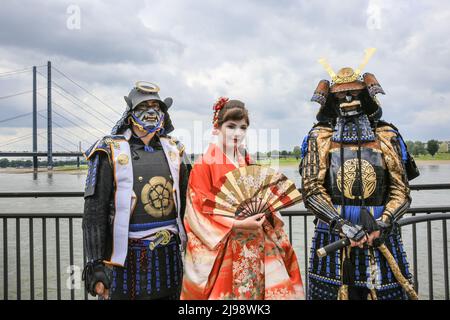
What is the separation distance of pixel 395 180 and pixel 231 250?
1237mm

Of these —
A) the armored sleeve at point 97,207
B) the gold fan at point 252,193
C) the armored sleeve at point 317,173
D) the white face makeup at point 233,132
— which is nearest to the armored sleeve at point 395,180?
the armored sleeve at point 317,173

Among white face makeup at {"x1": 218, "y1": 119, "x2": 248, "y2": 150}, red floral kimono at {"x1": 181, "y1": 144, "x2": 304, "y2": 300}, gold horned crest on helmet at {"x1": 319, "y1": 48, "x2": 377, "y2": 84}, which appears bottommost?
red floral kimono at {"x1": 181, "y1": 144, "x2": 304, "y2": 300}

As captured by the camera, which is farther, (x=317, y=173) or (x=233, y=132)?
(x=317, y=173)

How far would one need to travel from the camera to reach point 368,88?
8.83 feet

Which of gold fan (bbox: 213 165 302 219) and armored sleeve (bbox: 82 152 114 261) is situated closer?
gold fan (bbox: 213 165 302 219)

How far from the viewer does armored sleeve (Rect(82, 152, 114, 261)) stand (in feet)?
8.32

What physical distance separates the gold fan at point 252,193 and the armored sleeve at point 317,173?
0.80ft

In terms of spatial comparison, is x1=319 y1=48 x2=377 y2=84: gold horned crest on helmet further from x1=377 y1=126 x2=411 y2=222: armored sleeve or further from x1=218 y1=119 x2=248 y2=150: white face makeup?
x1=218 y1=119 x2=248 y2=150: white face makeup

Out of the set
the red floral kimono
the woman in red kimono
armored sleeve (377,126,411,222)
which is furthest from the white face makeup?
armored sleeve (377,126,411,222)

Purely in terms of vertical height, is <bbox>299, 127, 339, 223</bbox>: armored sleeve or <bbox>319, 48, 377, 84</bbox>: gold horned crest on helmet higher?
<bbox>319, 48, 377, 84</bbox>: gold horned crest on helmet

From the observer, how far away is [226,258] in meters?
2.51

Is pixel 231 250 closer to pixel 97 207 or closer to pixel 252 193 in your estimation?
pixel 252 193

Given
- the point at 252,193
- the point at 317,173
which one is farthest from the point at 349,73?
the point at 252,193
